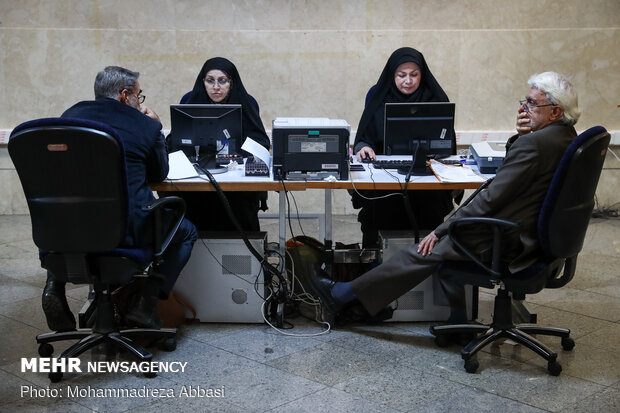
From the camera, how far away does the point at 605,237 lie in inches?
217

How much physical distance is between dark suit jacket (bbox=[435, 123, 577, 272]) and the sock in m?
0.76

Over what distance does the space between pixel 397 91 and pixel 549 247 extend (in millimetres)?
1846

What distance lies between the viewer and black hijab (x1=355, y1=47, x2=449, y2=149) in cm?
448

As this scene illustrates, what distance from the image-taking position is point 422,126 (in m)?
4.03

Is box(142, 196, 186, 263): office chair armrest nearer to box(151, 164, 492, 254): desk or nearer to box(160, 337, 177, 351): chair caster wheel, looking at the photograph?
box(151, 164, 492, 254): desk

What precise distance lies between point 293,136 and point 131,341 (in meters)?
1.23

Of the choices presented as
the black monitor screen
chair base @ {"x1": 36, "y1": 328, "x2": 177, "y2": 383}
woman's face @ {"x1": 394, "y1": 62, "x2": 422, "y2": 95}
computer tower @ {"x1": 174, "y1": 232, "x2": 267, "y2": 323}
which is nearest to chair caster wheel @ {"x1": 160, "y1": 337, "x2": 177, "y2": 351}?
chair base @ {"x1": 36, "y1": 328, "x2": 177, "y2": 383}

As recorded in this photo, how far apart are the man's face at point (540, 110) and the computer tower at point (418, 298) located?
2.89 feet

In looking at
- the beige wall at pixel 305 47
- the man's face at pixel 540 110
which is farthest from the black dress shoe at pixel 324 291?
the beige wall at pixel 305 47

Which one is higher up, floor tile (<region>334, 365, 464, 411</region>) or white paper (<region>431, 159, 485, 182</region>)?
white paper (<region>431, 159, 485, 182</region>)

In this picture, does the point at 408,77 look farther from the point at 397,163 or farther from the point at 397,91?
the point at 397,163

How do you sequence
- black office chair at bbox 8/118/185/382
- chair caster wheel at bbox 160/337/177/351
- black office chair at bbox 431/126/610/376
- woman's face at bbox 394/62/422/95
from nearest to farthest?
black office chair at bbox 8/118/185/382 → black office chair at bbox 431/126/610/376 → chair caster wheel at bbox 160/337/177/351 → woman's face at bbox 394/62/422/95

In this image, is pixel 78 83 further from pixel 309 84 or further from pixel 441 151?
pixel 441 151

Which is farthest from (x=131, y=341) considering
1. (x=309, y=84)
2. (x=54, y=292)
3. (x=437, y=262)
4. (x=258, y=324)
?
(x=309, y=84)
